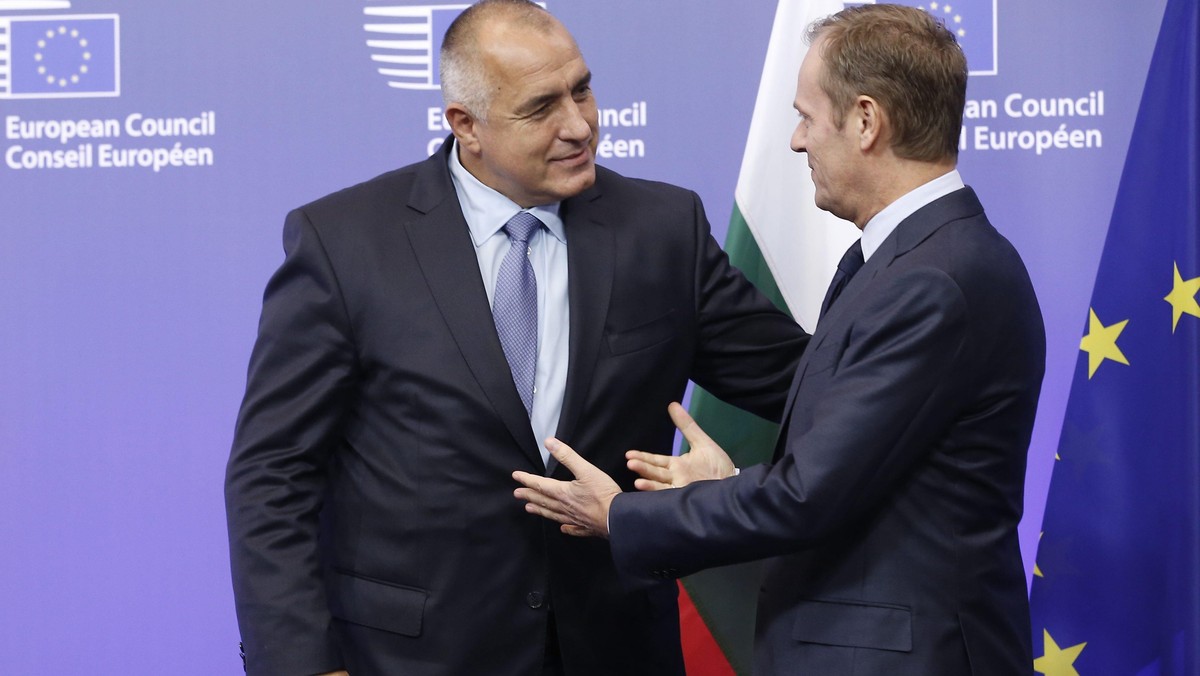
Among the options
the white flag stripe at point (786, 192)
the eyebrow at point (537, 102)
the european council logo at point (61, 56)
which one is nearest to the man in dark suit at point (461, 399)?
the eyebrow at point (537, 102)

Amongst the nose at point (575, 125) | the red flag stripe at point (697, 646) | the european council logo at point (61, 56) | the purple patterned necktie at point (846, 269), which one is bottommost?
the red flag stripe at point (697, 646)

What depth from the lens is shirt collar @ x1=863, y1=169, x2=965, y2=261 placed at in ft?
6.79

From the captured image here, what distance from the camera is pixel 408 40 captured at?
3.51 metres

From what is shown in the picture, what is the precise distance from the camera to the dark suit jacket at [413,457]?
229 centimetres

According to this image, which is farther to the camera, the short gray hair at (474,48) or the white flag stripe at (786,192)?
the white flag stripe at (786,192)

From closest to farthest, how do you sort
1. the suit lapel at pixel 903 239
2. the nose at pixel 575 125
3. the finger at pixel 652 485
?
the suit lapel at pixel 903 239 → the finger at pixel 652 485 → the nose at pixel 575 125

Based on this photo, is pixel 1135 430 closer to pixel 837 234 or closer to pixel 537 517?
pixel 837 234

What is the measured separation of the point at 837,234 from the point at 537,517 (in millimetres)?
1162

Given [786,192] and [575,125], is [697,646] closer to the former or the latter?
[786,192]

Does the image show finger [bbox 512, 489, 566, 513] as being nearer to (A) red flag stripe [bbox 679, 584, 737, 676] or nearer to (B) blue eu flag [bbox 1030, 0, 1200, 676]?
(A) red flag stripe [bbox 679, 584, 737, 676]

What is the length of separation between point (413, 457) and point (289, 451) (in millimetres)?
217

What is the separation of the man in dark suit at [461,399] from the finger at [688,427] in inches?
2.8

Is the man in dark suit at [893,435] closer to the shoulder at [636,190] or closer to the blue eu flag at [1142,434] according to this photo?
the shoulder at [636,190]

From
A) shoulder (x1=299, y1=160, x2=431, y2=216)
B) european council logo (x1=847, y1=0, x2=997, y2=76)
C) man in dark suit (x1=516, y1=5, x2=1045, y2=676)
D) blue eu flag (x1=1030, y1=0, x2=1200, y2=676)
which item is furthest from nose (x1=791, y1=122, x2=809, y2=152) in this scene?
european council logo (x1=847, y1=0, x2=997, y2=76)
